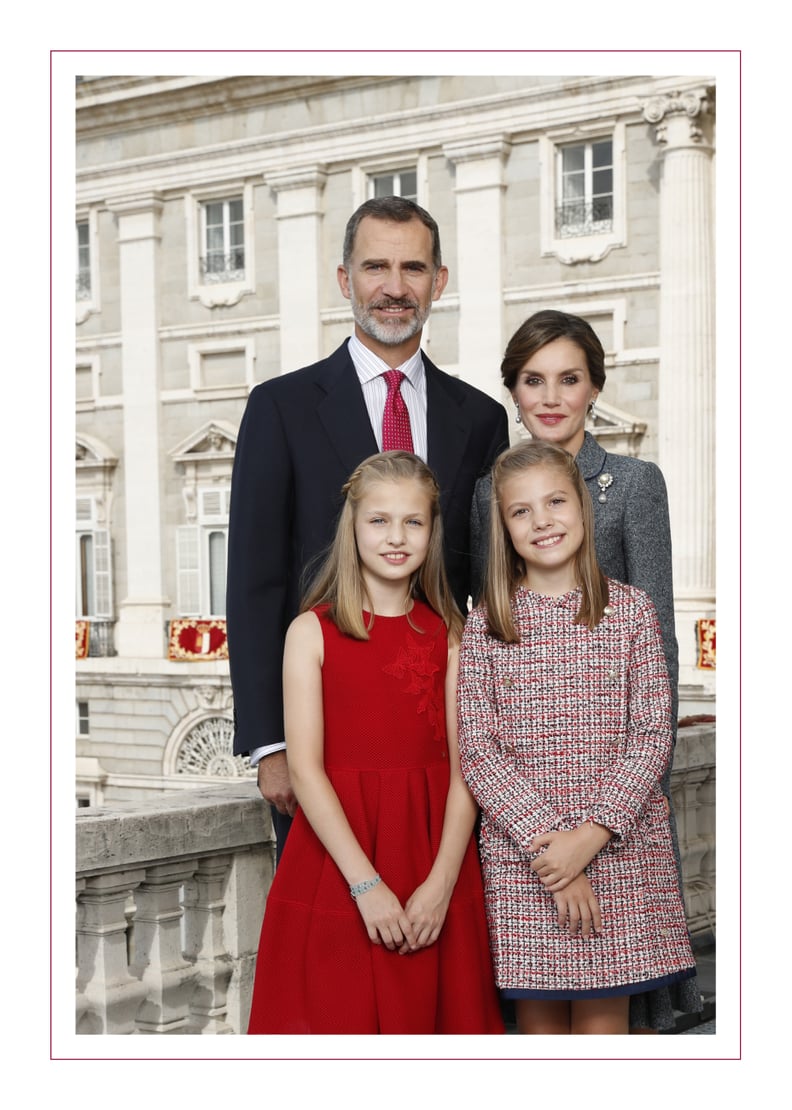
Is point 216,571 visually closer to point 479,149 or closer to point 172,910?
point 479,149

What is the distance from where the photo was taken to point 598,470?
350 cm

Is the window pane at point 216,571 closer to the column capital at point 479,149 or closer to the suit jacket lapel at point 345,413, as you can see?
the column capital at point 479,149

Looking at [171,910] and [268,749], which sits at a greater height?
[268,749]

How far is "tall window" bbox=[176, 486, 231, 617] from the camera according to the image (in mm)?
21609

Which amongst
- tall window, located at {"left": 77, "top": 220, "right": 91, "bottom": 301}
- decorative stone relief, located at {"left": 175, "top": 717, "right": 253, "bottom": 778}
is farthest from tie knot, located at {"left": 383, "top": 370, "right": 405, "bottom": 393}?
tall window, located at {"left": 77, "top": 220, "right": 91, "bottom": 301}

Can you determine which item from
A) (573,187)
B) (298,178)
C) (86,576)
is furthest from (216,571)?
(573,187)

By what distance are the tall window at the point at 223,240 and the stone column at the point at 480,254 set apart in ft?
13.1

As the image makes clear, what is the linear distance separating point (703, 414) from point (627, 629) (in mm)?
14818

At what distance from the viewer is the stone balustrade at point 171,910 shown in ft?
12.3

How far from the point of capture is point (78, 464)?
74.5ft

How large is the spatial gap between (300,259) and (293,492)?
58.8ft

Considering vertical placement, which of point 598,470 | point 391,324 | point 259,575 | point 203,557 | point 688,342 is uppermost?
point 688,342
